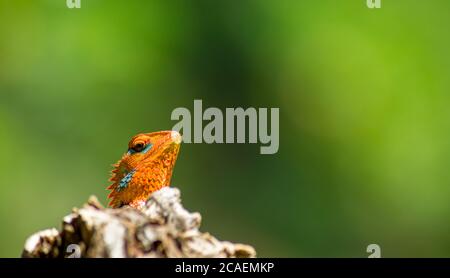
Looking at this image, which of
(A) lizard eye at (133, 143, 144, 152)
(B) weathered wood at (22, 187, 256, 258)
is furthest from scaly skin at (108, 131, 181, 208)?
(B) weathered wood at (22, 187, 256, 258)

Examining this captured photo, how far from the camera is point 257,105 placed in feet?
36.3

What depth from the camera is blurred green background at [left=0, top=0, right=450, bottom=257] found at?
1020cm

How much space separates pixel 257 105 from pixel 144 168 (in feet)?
15.8

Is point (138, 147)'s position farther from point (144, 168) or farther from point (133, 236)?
point (133, 236)

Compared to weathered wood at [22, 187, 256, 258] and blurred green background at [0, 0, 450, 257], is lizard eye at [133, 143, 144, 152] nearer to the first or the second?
weathered wood at [22, 187, 256, 258]

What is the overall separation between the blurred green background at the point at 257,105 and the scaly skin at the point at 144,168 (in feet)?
11.5

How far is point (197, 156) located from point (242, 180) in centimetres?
67

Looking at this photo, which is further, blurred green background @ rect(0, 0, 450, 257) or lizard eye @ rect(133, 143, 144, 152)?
blurred green background @ rect(0, 0, 450, 257)

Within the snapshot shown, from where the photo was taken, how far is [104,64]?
1038 centimetres

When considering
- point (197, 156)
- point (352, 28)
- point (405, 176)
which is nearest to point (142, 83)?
point (197, 156)

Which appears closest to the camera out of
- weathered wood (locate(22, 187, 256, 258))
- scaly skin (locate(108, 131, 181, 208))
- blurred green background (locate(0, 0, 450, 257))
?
weathered wood (locate(22, 187, 256, 258))

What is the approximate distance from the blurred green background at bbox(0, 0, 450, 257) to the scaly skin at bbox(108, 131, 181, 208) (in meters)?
3.51

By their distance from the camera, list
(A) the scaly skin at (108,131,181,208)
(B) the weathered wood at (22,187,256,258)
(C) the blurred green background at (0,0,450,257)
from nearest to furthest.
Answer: (B) the weathered wood at (22,187,256,258) < (A) the scaly skin at (108,131,181,208) < (C) the blurred green background at (0,0,450,257)

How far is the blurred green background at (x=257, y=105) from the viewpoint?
10195 mm
